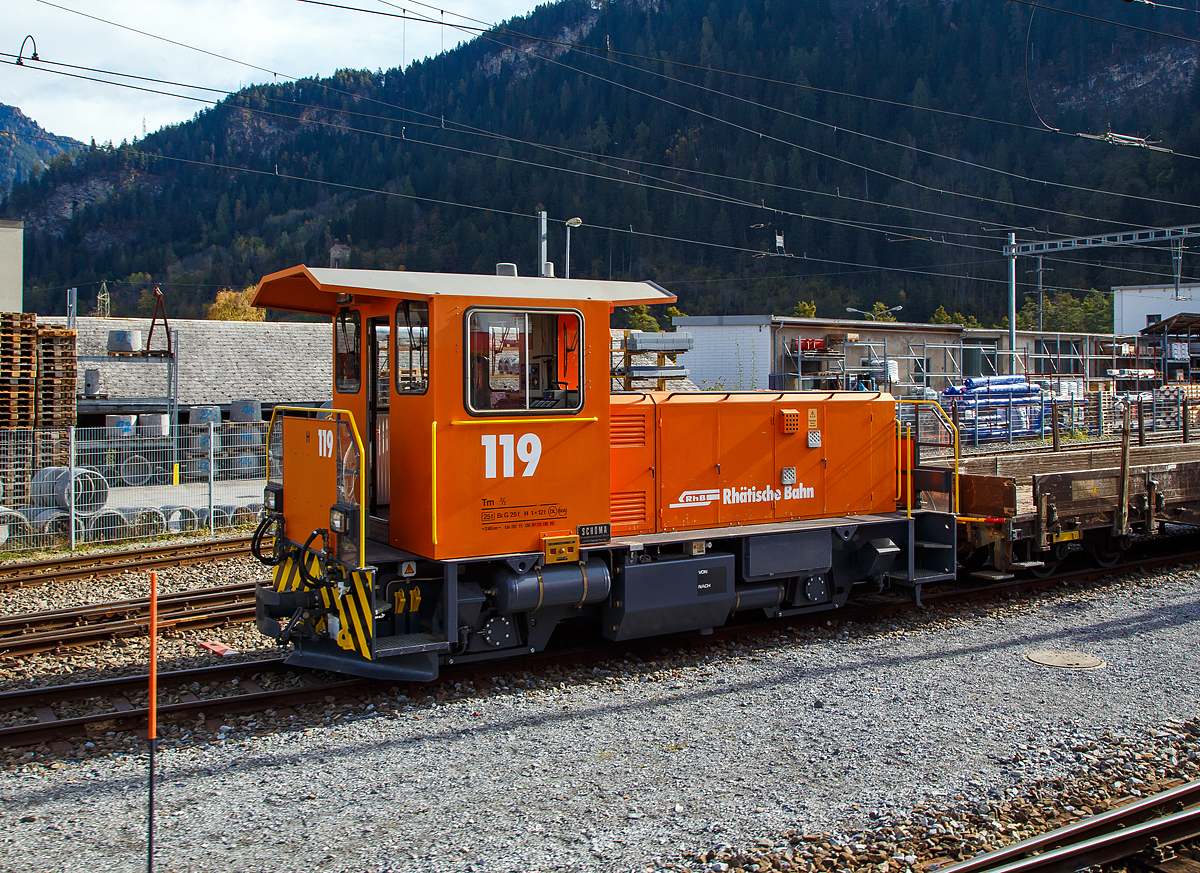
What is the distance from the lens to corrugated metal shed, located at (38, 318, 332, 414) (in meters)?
27.7

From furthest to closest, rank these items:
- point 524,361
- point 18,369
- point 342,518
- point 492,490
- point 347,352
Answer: point 18,369, point 347,352, point 524,361, point 492,490, point 342,518

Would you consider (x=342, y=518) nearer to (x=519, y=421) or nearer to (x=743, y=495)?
(x=519, y=421)

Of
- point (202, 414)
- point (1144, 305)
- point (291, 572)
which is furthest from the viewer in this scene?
point (1144, 305)

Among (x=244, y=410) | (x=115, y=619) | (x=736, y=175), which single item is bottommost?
(x=115, y=619)

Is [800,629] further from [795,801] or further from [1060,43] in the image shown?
[1060,43]

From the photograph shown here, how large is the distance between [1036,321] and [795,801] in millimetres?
79136

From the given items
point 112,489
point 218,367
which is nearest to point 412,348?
point 112,489

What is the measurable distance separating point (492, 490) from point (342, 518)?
1.16 meters

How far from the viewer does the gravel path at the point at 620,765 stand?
477 cm

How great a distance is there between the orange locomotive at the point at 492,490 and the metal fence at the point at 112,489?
7.40 meters

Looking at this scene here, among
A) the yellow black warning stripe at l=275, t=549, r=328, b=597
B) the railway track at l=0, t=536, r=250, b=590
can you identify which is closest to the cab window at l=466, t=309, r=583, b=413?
the yellow black warning stripe at l=275, t=549, r=328, b=597

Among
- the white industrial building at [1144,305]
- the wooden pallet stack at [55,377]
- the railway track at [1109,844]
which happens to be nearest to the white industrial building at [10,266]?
the wooden pallet stack at [55,377]

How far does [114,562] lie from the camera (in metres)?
12.1

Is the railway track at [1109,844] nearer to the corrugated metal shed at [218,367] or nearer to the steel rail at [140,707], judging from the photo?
the steel rail at [140,707]
